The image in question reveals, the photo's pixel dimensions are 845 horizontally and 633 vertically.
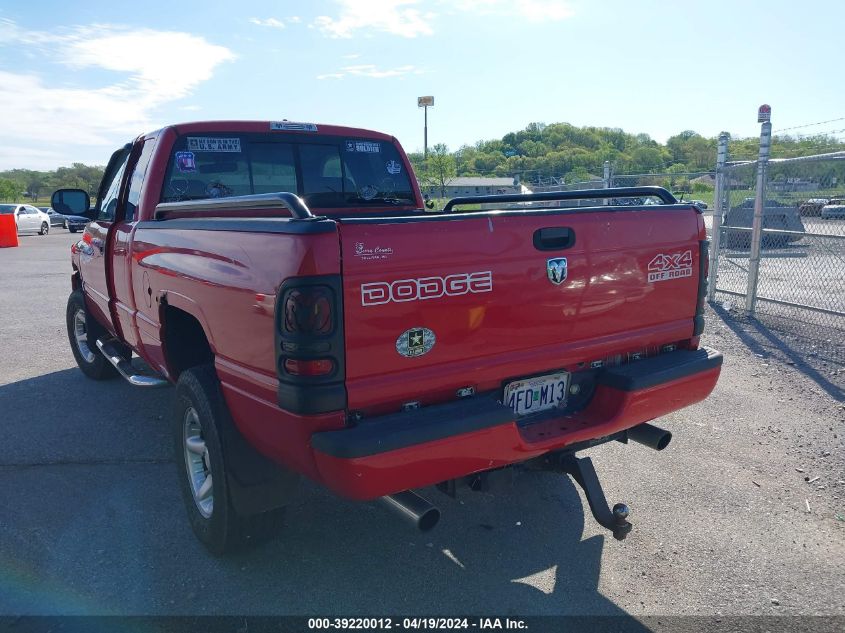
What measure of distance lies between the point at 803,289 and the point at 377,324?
9464mm

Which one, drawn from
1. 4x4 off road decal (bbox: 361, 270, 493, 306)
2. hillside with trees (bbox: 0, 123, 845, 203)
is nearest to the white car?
hillside with trees (bbox: 0, 123, 845, 203)

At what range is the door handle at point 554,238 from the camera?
110 inches

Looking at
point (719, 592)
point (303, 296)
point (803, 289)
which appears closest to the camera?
point (303, 296)

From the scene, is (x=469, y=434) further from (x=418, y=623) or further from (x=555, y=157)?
(x=555, y=157)

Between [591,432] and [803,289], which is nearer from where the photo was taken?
[591,432]

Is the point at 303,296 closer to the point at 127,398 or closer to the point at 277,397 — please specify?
the point at 277,397

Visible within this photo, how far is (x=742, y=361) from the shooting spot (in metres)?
6.40

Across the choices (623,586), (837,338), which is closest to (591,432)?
(623,586)

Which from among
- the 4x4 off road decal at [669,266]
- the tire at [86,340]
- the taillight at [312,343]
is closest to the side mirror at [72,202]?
the tire at [86,340]

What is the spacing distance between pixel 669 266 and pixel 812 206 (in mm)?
5136

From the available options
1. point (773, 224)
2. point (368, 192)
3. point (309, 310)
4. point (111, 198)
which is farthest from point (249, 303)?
point (773, 224)

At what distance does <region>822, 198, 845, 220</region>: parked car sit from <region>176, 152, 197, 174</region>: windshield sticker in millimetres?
6302

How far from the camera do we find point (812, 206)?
23.8ft

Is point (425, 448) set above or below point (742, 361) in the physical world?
above
